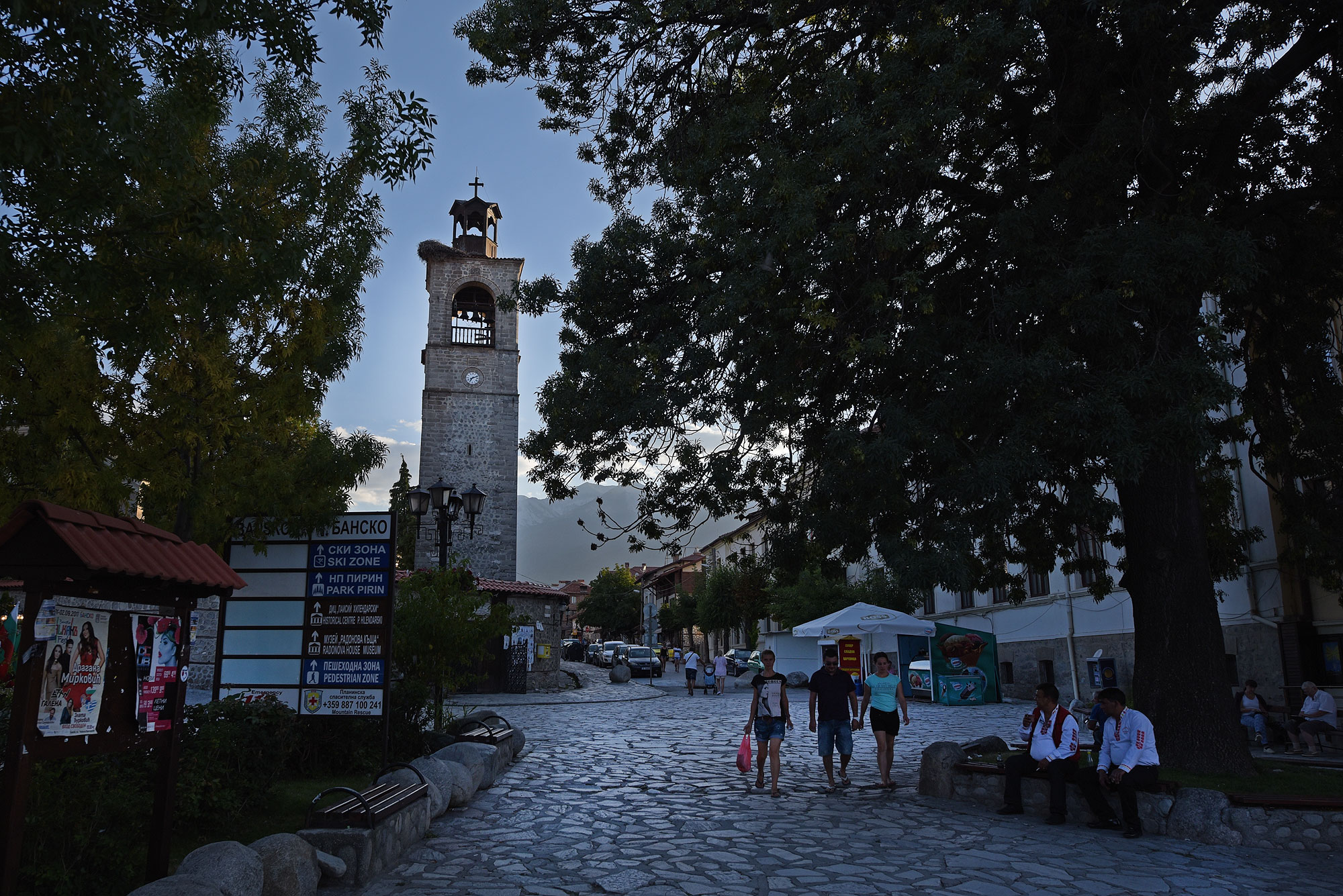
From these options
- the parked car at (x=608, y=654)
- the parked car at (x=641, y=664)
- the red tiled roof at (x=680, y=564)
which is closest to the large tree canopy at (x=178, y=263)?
the parked car at (x=641, y=664)

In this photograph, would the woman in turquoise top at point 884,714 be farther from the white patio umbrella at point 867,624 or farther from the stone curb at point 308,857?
the white patio umbrella at point 867,624

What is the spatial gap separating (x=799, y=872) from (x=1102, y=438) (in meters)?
4.30

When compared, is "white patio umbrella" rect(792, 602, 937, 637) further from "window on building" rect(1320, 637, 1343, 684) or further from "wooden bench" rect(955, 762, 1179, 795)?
"wooden bench" rect(955, 762, 1179, 795)

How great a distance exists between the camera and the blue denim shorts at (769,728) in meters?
10.5

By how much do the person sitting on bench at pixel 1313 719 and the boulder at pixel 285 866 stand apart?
13.3m

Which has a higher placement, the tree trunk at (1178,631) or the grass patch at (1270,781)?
the tree trunk at (1178,631)

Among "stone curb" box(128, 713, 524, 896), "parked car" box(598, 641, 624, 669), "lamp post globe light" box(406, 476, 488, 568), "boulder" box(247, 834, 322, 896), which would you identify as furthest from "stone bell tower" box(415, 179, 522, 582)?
"boulder" box(247, 834, 322, 896)

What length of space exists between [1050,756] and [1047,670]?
16541 millimetres

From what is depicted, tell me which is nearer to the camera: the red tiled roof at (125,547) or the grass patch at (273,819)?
the red tiled roof at (125,547)

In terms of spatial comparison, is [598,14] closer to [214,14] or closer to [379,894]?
[214,14]

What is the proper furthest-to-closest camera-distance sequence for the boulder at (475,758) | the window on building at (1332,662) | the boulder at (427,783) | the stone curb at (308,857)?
1. the window on building at (1332,662)
2. the boulder at (475,758)
3. the boulder at (427,783)
4. the stone curb at (308,857)

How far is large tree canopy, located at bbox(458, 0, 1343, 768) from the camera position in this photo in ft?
27.7

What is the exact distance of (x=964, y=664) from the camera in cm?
2438

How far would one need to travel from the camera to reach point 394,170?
7461mm
